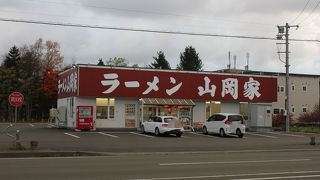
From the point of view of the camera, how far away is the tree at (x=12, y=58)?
321 ft

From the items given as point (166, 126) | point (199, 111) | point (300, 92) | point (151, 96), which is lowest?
point (166, 126)

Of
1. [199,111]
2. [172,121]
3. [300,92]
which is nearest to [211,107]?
[199,111]

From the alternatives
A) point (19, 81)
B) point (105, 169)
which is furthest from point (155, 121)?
point (19, 81)

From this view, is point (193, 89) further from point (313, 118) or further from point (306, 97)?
point (306, 97)

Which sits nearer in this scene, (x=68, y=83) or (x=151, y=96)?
(x=151, y=96)

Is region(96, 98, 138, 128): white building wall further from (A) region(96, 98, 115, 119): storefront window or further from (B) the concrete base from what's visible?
(B) the concrete base

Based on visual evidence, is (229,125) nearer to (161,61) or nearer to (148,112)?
(148,112)

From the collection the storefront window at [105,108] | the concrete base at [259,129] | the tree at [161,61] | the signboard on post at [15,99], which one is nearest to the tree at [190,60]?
the tree at [161,61]

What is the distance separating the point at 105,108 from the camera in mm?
43875

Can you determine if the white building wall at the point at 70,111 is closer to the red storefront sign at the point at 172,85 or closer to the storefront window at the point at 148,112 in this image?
the red storefront sign at the point at 172,85

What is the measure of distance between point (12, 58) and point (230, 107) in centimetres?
6209

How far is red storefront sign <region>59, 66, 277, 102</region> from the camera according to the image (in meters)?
42.9

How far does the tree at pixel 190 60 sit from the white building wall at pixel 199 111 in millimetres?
59103

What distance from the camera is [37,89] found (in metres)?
87.0
